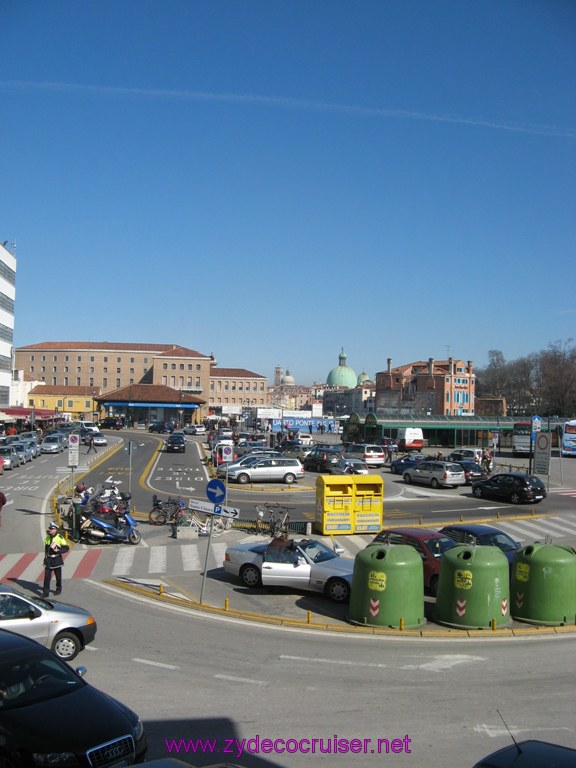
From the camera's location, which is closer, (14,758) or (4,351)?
(14,758)

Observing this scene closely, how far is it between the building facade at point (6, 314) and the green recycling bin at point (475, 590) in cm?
6173

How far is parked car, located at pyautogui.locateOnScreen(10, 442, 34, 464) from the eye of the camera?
44.3m

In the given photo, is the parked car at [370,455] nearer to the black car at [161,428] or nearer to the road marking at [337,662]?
the road marking at [337,662]

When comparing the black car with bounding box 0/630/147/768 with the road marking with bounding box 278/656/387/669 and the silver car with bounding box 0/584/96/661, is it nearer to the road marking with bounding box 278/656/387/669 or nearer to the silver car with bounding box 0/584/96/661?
the silver car with bounding box 0/584/96/661

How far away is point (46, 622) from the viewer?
392 inches

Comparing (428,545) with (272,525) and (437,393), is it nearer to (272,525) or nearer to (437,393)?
(272,525)

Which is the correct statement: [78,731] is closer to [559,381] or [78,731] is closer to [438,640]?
[438,640]

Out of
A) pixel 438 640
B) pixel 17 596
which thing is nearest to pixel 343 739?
pixel 438 640

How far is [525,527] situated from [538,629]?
44.2ft

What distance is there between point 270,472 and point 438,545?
21223 mm

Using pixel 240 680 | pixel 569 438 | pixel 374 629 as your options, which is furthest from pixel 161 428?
pixel 240 680

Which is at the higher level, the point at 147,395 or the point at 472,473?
the point at 147,395

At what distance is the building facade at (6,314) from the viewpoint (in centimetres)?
6581

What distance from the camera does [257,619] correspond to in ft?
42.3
